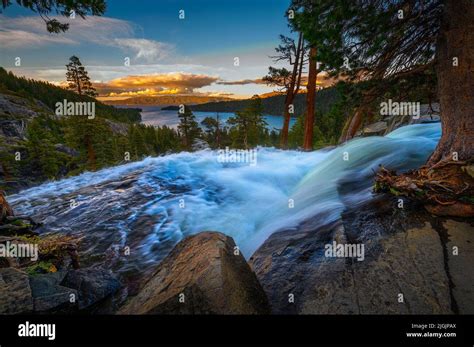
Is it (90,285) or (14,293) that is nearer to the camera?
(14,293)

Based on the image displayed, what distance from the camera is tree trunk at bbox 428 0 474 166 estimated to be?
4.38 metres

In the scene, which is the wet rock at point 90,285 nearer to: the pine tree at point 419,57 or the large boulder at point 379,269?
the large boulder at point 379,269

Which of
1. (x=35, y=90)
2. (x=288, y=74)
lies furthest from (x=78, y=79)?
(x=35, y=90)

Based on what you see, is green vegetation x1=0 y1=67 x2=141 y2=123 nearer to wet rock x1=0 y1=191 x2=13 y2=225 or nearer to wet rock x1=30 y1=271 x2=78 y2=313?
wet rock x1=0 y1=191 x2=13 y2=225

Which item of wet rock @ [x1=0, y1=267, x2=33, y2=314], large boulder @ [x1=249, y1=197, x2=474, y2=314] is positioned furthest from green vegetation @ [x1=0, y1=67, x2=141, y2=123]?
large boulder @ [x1=249, y1=197, x2=474, y2=314]

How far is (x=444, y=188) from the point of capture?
423 centimetres

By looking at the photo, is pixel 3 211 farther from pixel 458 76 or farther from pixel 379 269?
pixel 458 76

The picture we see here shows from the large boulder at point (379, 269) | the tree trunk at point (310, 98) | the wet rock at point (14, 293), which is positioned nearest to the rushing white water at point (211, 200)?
the large boulder at point (379, 269)

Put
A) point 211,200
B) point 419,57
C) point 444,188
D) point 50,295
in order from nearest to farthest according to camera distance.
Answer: point 50,295 → point 444,188 → point 419,57 → point 211,200

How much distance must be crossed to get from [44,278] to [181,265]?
2.21 metres

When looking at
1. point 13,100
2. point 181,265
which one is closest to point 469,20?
point 181,265

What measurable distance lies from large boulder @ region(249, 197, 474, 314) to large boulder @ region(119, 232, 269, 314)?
489mm

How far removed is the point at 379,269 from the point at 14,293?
5.25 m

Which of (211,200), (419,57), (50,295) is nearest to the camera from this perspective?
(50,295)
